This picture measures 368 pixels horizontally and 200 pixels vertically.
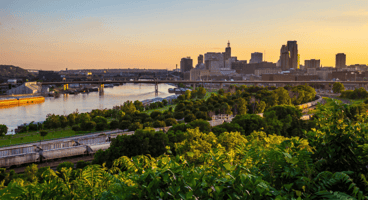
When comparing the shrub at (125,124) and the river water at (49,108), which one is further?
the river water at (49,108)

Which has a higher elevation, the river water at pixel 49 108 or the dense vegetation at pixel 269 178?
the dense vegetation at pixel 269 178

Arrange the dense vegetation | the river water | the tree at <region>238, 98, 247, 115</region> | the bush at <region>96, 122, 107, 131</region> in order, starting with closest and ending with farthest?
the dense vegetation → the bush at <region>96, 122, 107, 131</region> → the tree at <region>238, 98, 247, 115</region> → the river water

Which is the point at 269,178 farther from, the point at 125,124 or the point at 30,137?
the point at 30,137

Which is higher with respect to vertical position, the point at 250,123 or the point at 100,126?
the point at 250,123

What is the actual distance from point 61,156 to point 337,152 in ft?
47.4

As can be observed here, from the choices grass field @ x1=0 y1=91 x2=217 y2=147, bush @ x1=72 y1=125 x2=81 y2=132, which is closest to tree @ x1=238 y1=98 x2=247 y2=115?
grass field @ x1=0 y1=91 x2=217 y2=147

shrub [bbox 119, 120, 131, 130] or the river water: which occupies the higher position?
shrub [bbox 119, 120, 131, 130]

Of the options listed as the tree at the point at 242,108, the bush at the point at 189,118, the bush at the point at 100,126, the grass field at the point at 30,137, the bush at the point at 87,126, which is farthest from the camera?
the tree at the point at 242,108

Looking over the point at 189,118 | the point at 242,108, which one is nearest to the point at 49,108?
the point at 189,118

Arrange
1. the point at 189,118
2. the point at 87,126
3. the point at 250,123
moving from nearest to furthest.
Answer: the point at 250,123 → the point at 87,126 → the point at 189,118

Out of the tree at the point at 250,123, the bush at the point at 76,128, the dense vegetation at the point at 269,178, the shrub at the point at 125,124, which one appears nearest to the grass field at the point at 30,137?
the bush at the point at 76,128

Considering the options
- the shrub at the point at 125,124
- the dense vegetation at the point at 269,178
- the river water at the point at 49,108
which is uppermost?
the dense vegetation at the point at 269,178

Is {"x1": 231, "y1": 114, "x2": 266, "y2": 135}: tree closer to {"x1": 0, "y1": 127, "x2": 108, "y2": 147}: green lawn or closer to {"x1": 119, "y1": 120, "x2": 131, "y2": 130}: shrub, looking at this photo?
{"x1": 119, "y1": 120, "x2": 131, "y2": 130}: shrub

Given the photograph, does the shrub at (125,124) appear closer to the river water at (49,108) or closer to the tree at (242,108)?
the river water at (49,108)
